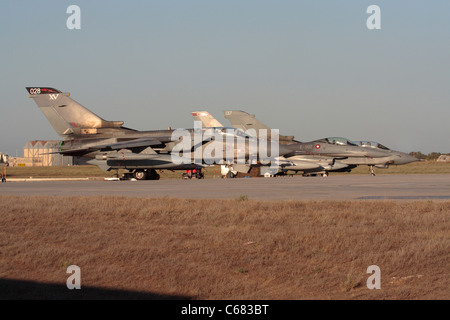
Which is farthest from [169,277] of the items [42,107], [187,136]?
[42,107]

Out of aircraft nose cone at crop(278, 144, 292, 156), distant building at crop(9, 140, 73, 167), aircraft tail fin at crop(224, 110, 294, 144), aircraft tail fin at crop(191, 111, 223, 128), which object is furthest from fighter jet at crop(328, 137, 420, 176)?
distant building at crop(9, 140, 73, 167)

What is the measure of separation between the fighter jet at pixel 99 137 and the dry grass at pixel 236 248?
1813 cm

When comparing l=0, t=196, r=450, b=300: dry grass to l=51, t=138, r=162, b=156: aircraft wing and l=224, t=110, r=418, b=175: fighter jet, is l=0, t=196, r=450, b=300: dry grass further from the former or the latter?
l=224, t=110, r=418, b=175: fighter jet

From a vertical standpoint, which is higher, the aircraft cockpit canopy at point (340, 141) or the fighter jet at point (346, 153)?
the aircraft cockpit canopy at point (340, 141)

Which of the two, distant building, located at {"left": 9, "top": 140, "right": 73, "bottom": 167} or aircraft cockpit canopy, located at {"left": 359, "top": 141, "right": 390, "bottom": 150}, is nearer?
aircraft cockpit canopy, located at {"left": 359, "top": 141, "right": 390, "bottom": 150}

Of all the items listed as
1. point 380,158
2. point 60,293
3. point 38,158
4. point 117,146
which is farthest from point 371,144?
point 38,158

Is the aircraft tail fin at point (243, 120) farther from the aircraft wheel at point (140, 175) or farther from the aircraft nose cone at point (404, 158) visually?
the aircraft wheel at point (140, 175)

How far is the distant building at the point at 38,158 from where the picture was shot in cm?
10775

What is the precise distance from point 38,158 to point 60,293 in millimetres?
110172

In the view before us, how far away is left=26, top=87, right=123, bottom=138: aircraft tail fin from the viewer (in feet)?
104

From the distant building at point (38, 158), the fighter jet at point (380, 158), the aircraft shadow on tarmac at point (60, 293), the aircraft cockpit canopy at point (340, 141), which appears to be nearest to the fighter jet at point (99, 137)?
the aircraft cockpit canopy at point (340, 141)

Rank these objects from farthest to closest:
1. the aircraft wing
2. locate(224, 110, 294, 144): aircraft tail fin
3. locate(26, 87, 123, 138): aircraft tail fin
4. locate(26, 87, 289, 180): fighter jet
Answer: locate(224, 110, 294, 144): aircraft tail fin, locate(26, 87, 123, 138): aircraft tail fin, locate(26, 87, 289, 180): fighter jet, the aircraft wing
